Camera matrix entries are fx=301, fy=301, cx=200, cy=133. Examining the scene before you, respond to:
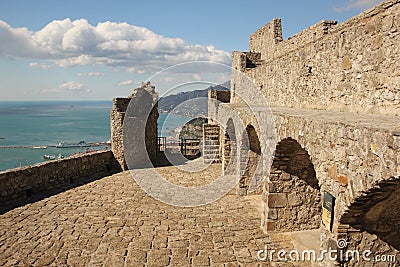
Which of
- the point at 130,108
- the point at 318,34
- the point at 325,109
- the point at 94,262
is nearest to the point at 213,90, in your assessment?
the point at 130,108

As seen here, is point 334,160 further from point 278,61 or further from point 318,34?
point 318,34

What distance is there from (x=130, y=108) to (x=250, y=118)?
7401 millimetres

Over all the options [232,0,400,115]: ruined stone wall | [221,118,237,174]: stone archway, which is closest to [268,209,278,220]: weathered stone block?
[232,0,400,115]: ruined stone wall

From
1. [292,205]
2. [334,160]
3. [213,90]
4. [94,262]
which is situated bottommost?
[94,262]

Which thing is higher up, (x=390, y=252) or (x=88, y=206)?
(x=390, y=252)

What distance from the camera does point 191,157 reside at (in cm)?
1644

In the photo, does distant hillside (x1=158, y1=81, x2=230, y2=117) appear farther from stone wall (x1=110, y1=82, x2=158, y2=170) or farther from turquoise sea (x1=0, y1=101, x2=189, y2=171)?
turquoise sea (x1=0, y1=101, x2=189, y2=171)

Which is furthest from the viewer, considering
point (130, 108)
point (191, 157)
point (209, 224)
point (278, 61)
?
point (191, 157)

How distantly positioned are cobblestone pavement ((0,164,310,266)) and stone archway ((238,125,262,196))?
1.33 ft

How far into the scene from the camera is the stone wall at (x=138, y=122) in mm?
13109

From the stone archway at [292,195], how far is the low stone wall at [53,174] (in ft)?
24.4

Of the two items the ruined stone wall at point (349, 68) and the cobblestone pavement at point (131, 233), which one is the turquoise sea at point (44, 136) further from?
the ruined stone wall at point (349, 68)

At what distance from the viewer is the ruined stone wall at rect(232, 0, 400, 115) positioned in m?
4.14

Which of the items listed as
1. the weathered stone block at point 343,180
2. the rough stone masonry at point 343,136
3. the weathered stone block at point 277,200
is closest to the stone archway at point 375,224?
the rough stone masonry at point 343,136
